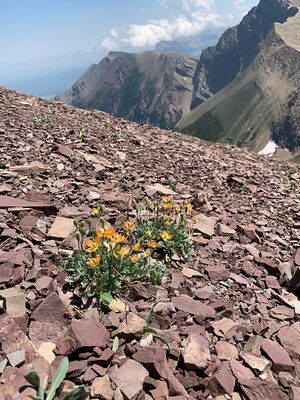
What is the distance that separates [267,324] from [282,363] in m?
0.80

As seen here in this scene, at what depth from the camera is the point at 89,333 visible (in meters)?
4.39

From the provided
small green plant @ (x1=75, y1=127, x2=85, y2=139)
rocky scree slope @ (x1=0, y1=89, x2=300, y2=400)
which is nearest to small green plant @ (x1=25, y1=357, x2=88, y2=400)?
rocky scree slope @ (x1=0, y1=89, x2=300, y2=400)

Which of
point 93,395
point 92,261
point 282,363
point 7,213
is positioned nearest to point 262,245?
point 282,363

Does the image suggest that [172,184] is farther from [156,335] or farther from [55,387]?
[55,387]

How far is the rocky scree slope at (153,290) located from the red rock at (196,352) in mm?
13

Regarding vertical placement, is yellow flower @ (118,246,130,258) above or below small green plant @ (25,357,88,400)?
above

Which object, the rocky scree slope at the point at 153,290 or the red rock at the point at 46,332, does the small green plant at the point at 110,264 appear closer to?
the rocky scree slope at the point at 153,290

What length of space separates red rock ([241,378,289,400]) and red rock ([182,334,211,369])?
1.55 feet

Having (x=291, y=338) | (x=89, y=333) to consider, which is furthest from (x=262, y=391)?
(x=89, y=333)

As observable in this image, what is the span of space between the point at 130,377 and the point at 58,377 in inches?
28.6

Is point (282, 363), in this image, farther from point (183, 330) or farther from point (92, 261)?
point (92, 261)

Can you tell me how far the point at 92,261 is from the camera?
520cm

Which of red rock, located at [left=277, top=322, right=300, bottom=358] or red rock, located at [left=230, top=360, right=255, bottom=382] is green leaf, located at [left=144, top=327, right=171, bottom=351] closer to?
red rock, located at [left=230, top=360, right=255, bottom=382]

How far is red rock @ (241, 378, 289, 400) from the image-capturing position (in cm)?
422
